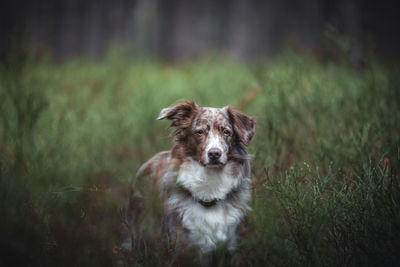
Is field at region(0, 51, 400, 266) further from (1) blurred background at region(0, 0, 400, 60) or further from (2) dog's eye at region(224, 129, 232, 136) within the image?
(1) blurred background at region(0, 0, 400, 60)

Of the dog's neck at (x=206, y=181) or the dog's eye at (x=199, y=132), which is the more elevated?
the dog's eye at (x=199, y=132)

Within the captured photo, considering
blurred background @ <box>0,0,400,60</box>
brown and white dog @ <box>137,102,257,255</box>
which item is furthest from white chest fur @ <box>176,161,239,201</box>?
blurred background @ <box>0,0,400,60</box>

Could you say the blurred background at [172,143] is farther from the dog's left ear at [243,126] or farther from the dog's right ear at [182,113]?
the dog's right ear at [182,113]

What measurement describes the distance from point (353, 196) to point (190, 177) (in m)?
1.14

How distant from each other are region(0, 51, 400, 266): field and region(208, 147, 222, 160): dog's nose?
0.35m

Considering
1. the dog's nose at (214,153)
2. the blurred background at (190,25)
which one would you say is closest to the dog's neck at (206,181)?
the dog's nose at (214,153)

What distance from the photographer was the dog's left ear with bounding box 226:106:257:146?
8.00ft

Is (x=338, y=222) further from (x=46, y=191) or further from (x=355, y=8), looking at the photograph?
(x=355, y=8)

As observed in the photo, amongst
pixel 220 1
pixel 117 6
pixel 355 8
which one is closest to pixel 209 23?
pixel 220 1

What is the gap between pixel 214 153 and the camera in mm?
2268

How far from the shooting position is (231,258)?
2.21 metres

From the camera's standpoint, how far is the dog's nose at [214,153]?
2270 mm

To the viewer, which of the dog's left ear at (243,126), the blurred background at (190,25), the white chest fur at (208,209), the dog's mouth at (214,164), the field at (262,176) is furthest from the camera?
the blurred background at (190,25)

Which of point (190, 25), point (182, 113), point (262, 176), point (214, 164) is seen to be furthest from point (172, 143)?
point (190, 25)
